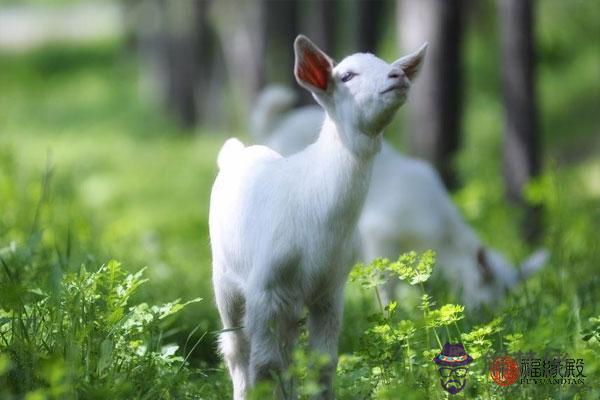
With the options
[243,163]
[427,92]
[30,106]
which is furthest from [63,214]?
[30,106]

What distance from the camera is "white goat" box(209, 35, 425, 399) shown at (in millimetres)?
4133

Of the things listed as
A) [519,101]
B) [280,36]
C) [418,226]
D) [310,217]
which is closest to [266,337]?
[310,217]

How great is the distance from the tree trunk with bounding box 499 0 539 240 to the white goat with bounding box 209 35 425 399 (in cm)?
475

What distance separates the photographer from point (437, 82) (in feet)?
32.8

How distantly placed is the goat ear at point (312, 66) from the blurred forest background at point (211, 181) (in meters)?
1.09

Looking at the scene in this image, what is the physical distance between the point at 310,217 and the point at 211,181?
34.1 feet

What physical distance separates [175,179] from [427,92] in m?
6.05

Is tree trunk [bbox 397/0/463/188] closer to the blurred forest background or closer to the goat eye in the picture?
the blurred forest background

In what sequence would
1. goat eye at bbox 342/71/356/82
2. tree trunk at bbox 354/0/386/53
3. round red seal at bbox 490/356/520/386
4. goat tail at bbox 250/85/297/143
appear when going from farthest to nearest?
tree trunk at bbox 354/0/386/53, goat tail at bbox 250/85/297/143, round red seal at bbox 490/356/520/386, goat eye at bbox 342/71/356/82

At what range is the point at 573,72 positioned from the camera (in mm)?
19891

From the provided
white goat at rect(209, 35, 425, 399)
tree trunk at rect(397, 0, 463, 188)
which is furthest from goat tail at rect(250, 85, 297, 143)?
white goat at rect(209, 35, 425, 399)

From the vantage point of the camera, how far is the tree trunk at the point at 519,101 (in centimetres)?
889

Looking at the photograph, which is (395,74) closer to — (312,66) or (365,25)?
(312,66)

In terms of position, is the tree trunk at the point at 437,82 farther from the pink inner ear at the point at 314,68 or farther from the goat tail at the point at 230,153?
the pink inner ear at the point at 314,68
